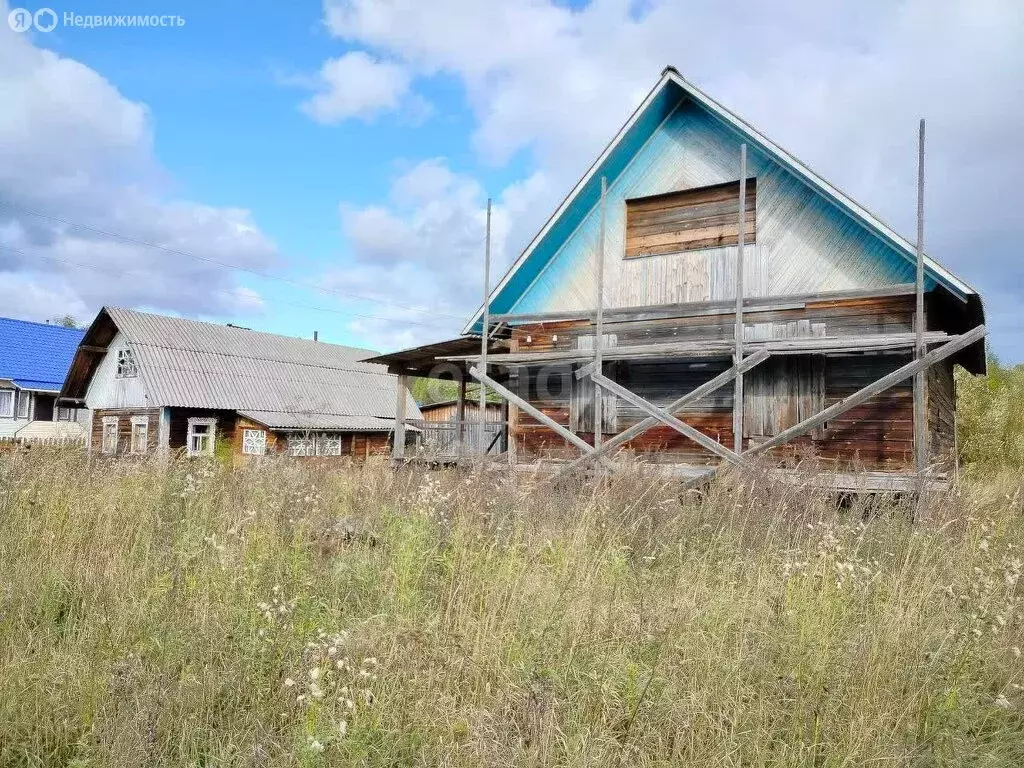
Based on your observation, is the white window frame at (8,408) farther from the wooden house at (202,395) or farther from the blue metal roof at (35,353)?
the wooden house at (202,395)

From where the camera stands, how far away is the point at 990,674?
3.70 m

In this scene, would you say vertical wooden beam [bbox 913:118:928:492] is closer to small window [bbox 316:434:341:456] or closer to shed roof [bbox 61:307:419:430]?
shed roof [bbox 61:307:419:430]

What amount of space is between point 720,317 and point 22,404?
114 ft

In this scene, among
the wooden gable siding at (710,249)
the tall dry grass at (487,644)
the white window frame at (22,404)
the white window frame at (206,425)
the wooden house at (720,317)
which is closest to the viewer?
the tall dry grass at (487,644)

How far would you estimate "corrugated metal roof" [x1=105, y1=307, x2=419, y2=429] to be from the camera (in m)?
25.3

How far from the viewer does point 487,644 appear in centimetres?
353

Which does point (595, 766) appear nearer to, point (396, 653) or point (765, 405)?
point (396, 653)

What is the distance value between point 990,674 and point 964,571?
116 centimetres

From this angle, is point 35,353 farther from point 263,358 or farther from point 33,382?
point 263,358

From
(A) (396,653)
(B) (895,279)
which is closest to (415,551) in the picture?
(A) (396,653)

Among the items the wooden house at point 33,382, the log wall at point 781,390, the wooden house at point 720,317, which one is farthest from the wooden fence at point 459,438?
the wooden house at point 33,382

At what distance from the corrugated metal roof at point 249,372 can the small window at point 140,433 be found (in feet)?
3.99

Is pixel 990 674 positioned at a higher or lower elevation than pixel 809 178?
lower

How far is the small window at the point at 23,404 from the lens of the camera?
3308 centimetres
